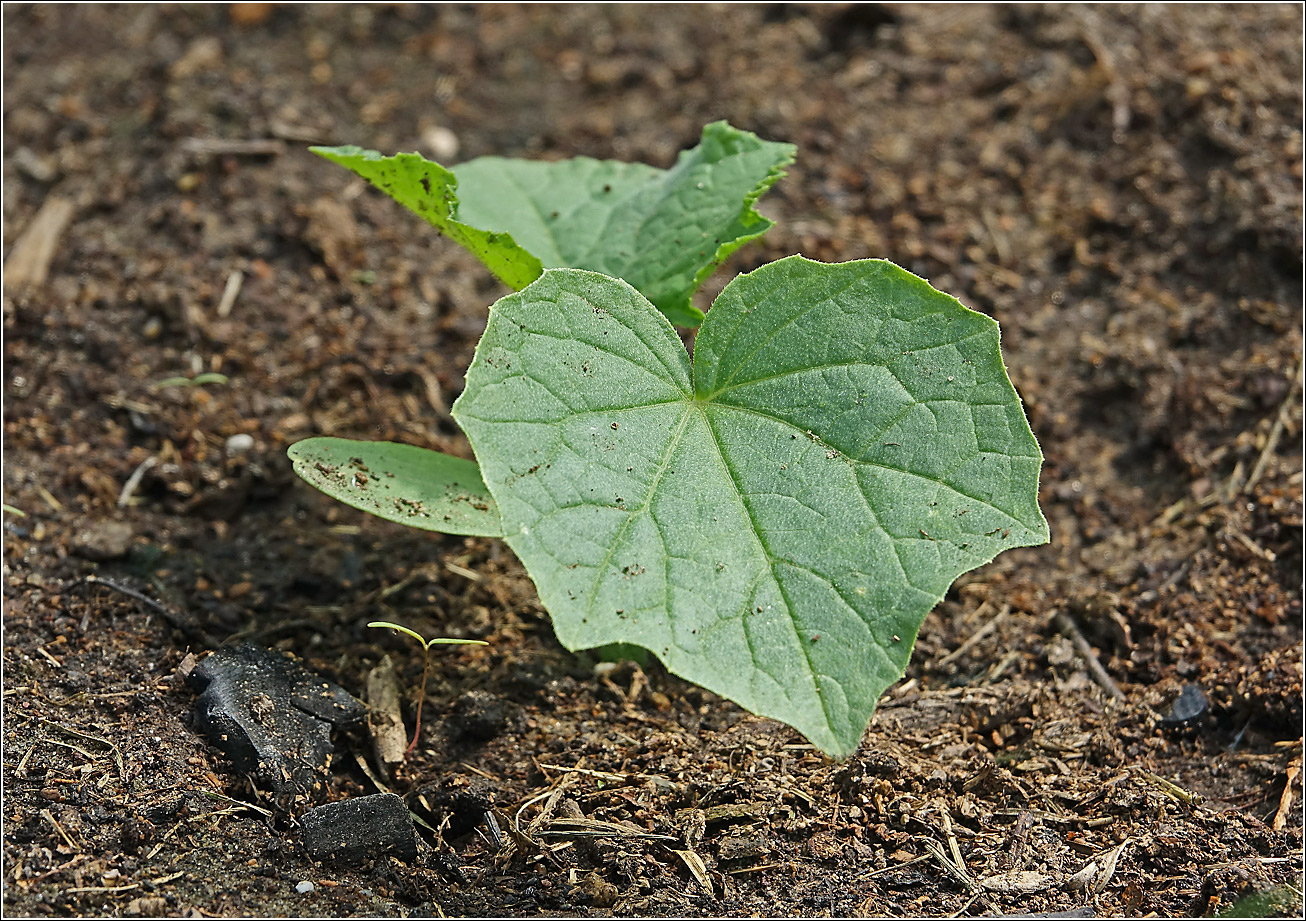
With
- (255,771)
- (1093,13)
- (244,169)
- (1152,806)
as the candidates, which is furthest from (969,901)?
(1093,13)

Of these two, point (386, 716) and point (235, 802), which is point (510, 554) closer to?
point (386, 716)

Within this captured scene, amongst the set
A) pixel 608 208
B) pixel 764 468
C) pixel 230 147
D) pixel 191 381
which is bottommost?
pixel 191 381

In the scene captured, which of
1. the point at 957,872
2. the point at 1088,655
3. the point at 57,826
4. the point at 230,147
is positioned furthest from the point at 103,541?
the point at 1088,655

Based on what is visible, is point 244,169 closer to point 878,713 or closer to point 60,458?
point 60,458

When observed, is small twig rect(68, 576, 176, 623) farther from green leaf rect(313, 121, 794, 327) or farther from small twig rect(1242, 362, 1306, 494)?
small twig rect(1242, 362, 1306, 494)

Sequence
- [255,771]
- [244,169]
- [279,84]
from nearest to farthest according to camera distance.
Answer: [255,771] < [244,169] < [279,84]
